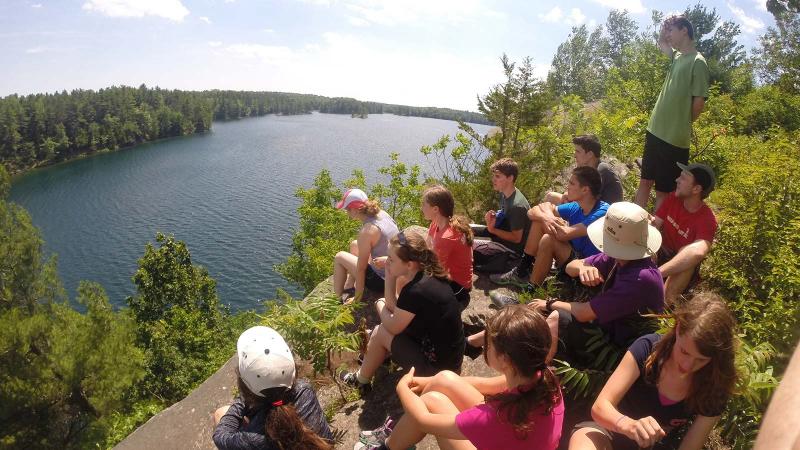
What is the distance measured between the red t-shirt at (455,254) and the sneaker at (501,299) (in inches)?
14.8

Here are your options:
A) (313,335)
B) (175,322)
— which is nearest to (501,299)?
(313,335)

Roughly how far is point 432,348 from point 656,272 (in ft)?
5.56

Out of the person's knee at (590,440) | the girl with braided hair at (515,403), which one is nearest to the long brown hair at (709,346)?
the person's knee at (590,440)

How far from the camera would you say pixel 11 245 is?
26109 mm

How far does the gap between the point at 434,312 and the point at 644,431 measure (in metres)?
1.56

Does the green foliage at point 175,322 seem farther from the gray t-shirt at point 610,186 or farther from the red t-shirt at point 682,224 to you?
the red t-shirt at point 682,224

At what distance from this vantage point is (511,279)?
519cm

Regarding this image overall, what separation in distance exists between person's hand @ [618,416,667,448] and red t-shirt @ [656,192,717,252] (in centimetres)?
234

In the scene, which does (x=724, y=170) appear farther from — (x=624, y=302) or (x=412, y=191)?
(x=412, y=191)

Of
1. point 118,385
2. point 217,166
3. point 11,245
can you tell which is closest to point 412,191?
point 118,385

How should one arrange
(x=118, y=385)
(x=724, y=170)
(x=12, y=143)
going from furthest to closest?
1. (x=12, y=143)
2. (x=118, y=385)
3. (x=724, y=170)

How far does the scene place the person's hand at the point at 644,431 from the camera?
2.34m

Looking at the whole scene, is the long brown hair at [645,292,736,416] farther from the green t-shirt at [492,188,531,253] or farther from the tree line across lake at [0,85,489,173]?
the tree line across lake at [0,85,489,173]

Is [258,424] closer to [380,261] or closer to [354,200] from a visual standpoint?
[380,261]
